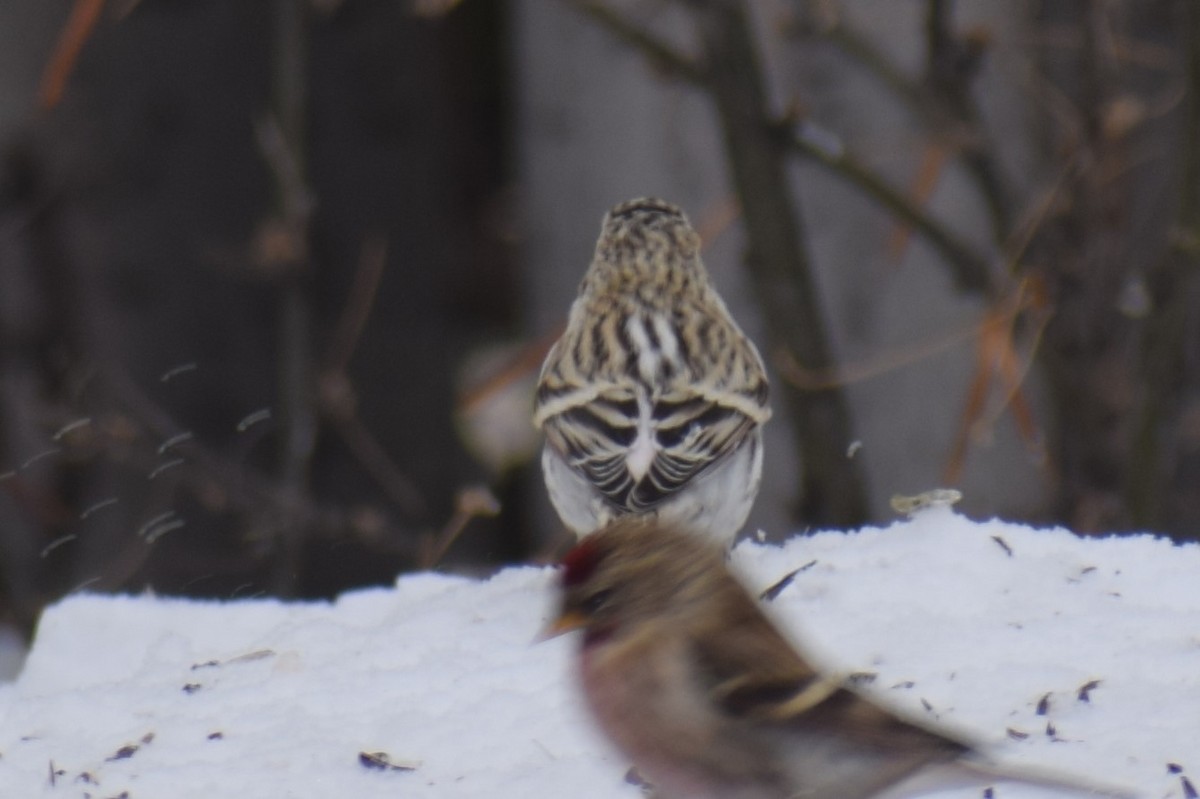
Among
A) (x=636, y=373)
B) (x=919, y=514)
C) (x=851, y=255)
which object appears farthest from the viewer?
(x=851, y=255)

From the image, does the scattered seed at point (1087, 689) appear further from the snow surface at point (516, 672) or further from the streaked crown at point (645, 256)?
the streaked crown at point (645, 256)

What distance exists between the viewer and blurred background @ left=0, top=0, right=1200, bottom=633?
4.62 meters

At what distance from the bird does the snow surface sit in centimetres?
10

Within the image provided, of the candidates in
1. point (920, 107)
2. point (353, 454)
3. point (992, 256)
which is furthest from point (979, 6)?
point (353, 454)

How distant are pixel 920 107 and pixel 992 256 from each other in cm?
94

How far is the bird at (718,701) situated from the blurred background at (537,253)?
213 cm

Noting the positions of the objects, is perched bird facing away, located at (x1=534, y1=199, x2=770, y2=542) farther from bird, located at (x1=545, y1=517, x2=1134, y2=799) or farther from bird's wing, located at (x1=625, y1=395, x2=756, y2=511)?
bird, located at (x1=545, y1=517, x2=1134, y2=799)

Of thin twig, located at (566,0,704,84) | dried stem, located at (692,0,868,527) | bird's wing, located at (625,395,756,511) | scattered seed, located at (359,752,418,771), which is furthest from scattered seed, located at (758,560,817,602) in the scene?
thin twig, located at (566,0,704,84)

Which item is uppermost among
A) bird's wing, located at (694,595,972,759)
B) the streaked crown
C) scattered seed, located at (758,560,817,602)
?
the streaked crown

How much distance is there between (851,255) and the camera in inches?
221

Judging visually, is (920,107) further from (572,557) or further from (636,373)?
(572,557)

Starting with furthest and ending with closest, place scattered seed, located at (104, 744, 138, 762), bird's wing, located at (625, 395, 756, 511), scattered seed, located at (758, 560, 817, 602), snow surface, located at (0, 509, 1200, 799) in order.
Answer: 1. bird's wing, located at (625, 395, 756, 511)
2. scattered seed, located at (758, 560, 817, 602)
3. scattered seed, located at (104, 744, 138, 762)
4. snow surface, located at (0, 509, 1200, 799)

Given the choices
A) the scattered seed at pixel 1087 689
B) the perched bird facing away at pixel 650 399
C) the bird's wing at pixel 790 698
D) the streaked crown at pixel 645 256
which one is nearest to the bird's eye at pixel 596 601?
the bird's wing at pixel 790 698

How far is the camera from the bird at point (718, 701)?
2139 millimetres
